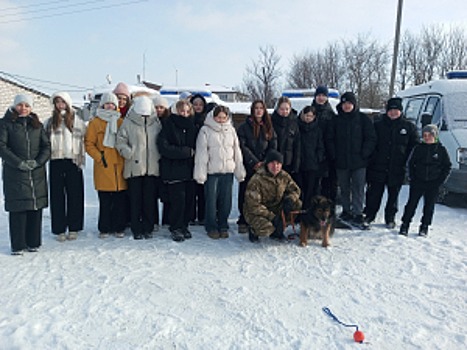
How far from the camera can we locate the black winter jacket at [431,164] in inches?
185

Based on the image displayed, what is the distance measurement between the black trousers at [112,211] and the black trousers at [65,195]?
0.88ft

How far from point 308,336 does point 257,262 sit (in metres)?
1.40

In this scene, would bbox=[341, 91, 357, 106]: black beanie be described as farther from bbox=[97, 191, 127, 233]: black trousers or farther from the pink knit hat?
bbox=[97, 191, 127, 233]: black trousers

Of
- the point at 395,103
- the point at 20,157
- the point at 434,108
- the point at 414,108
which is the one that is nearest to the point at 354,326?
the point at 395,103

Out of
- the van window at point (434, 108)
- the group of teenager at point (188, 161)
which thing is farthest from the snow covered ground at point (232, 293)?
the van window at point (434, 108)

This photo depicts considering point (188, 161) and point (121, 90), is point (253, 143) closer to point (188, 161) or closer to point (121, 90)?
point (188, 161)

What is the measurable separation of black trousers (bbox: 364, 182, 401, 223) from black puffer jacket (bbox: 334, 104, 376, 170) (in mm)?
443

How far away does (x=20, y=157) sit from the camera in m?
3.99

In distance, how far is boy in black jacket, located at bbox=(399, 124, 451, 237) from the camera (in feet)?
15.4

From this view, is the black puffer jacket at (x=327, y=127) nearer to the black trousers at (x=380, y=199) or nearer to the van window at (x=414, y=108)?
the black trousers at (x=380, y=199)

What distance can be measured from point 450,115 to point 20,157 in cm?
722

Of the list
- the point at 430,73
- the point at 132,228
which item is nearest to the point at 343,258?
the point at 132,228

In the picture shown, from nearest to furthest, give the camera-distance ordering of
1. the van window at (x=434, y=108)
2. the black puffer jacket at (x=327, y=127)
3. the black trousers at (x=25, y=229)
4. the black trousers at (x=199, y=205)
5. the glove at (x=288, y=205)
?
the black trousers at (x=25, y=229) → the glove at (x=288, y=205) → the black puffer jacket at (x=327, y=127) → the black trousers at (x=199, y=205) → the van window at (x=434, y=108)

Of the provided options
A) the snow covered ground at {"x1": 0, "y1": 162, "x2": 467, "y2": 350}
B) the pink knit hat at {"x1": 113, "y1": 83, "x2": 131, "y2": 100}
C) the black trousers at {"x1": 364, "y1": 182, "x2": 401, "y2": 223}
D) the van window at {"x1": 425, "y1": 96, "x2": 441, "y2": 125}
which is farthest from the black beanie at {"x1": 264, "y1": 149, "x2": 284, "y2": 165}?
the van window at {"x1": 425, "y1": 96, "x2": 441, "y2": 125}
